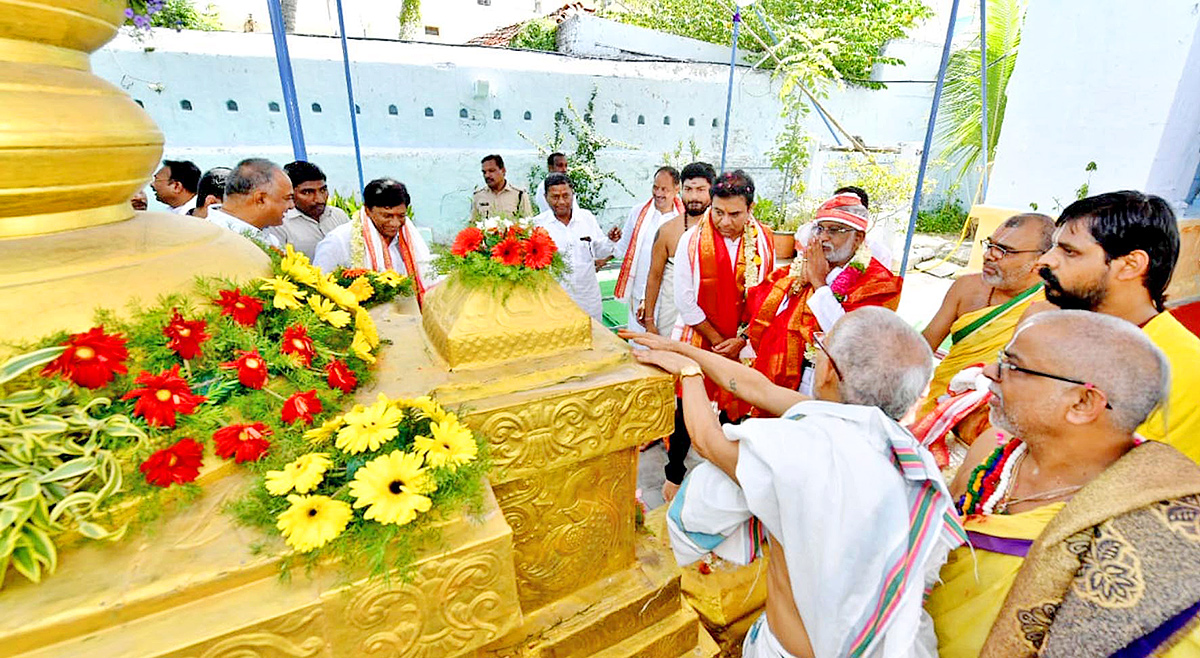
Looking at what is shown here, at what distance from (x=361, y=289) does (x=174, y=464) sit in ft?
3.38

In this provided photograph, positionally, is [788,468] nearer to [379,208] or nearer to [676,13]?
[379,208]

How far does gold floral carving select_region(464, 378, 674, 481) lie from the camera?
126 centimetres

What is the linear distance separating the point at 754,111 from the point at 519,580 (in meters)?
11.1

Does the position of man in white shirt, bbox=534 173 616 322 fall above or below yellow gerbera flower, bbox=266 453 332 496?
below

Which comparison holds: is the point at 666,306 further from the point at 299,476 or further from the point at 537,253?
the point at 299,476

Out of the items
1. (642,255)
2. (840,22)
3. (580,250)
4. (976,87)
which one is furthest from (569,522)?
(840,22)

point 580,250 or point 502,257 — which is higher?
point 502,257

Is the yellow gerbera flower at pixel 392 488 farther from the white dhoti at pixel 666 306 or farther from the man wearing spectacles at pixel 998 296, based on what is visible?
the white dhoti at pixel 666 306

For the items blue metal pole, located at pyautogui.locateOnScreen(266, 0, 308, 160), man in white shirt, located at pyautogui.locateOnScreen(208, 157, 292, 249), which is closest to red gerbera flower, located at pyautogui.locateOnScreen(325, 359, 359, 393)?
man in white shirt, located at pyautogui.locateOnScreen(208, 157, 292, 249)

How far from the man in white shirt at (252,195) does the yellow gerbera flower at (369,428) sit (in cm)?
255

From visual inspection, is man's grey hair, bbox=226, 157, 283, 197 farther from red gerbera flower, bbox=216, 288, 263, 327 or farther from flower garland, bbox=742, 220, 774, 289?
flower garland, bbox=742, 220, 774, 289

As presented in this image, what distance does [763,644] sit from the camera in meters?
1.60

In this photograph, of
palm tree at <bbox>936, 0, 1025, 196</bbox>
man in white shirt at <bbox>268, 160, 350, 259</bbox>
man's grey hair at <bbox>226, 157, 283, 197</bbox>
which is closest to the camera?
man's grey hair at <bbox>226, 157, 283, 197</bbox>

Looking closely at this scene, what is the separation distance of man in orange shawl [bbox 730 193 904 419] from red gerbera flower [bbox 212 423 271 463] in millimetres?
2613
